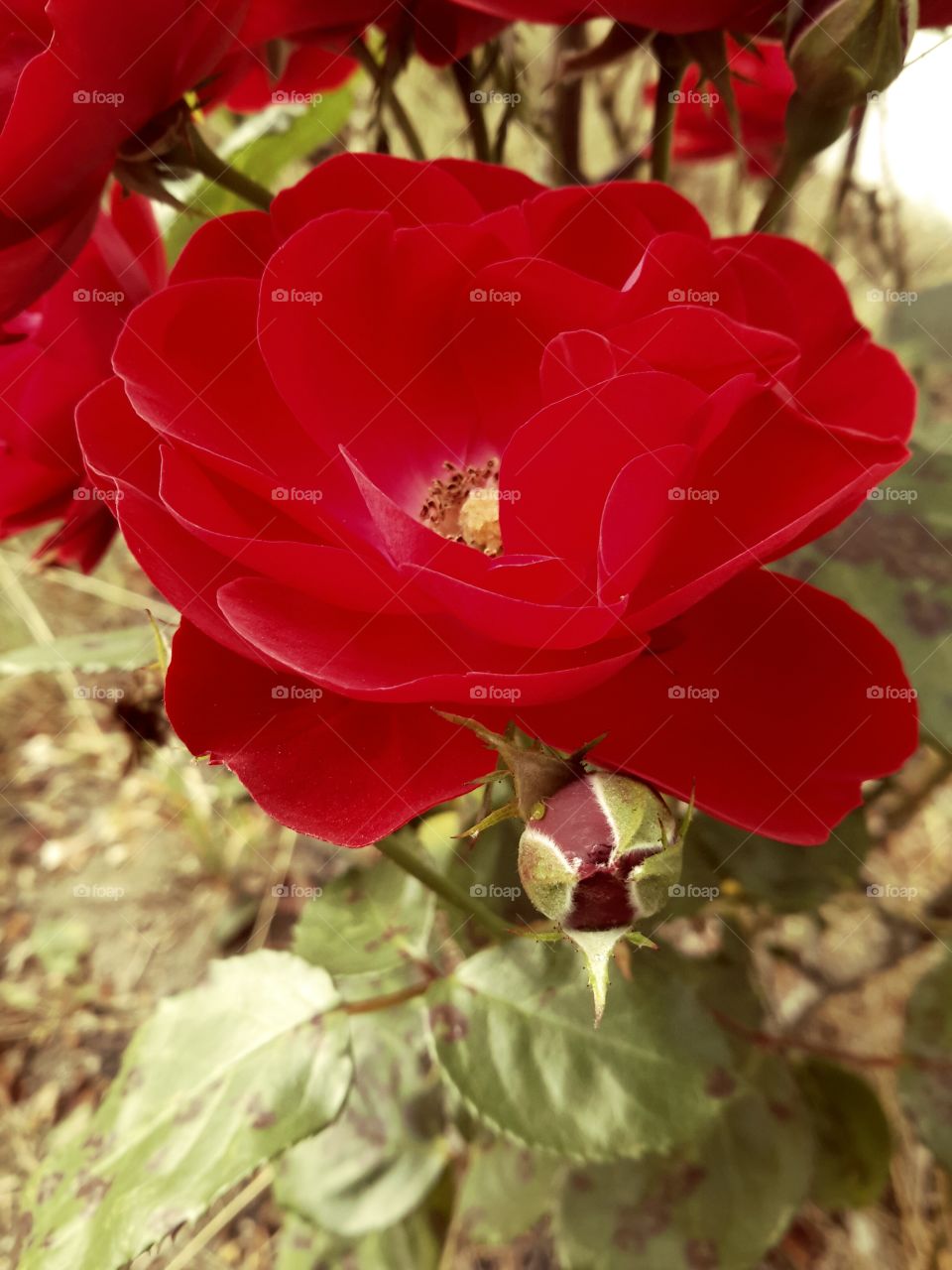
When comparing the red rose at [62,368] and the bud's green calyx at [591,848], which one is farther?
the red rose at [62,368]

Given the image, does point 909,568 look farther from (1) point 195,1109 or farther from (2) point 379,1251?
(2) point 379,1251

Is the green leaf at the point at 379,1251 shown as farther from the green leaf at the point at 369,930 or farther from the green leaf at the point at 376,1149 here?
the green leaf at the point at 369,930

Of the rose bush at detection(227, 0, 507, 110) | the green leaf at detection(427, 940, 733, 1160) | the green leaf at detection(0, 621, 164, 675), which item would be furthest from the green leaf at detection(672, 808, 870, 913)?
the rose bush at detection(227, 0, 507, 110)

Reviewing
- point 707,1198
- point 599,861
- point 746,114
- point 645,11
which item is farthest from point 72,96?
point 707,1198

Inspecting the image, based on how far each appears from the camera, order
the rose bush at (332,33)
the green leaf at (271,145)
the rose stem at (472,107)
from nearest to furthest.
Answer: the rose bush at (332,33) < the rose stem at (472,107) < the green leaf at (271,145)

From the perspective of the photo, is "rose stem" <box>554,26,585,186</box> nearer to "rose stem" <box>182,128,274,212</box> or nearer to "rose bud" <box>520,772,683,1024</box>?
"rose stem" <box>182,128,274,212</box>

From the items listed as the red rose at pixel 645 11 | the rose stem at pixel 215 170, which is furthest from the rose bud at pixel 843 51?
the rose stem at pixel 215 170
